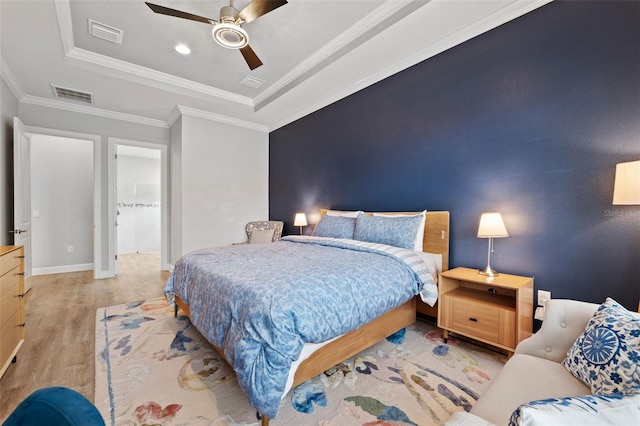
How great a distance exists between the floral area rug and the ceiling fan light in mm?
2563

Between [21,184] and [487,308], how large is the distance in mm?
5200

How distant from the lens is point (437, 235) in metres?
2.78

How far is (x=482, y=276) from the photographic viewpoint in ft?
7.40

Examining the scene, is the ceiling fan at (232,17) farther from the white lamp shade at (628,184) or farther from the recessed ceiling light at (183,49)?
the white lamp shade at (628,184)

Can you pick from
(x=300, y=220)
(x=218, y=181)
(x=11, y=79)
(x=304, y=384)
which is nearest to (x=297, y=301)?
(x=304, y=384)

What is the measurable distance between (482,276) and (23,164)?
17.5ft

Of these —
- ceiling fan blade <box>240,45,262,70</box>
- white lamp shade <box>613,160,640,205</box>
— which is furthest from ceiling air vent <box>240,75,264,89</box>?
white lamp shade <box>613,160,640,205</box>

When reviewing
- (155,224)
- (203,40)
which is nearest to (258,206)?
(203,40)

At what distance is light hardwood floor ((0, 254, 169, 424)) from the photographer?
1793mm

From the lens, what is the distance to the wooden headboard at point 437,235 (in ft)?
8.92

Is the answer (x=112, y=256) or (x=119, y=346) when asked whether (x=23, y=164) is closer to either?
(x=112, y=256)

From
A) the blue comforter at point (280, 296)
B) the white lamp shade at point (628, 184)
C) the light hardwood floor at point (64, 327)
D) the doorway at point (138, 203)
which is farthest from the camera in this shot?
the doorway at point (138, 203)

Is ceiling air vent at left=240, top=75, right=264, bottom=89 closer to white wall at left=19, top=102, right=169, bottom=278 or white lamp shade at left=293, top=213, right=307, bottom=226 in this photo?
white lamp shade at left=293, top=213, right=307, bottom=226

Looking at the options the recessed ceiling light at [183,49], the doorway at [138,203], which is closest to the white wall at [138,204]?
the doorway at [138,203]
